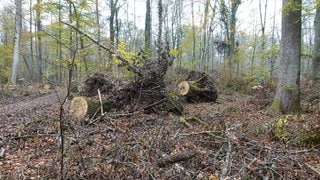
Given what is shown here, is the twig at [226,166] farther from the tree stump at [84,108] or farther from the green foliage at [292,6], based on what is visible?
the green foliage at [292,6]

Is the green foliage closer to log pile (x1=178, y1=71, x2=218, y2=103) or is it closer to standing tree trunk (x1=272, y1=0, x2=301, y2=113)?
standing tree trunk (x1=272, y1=0, x2=301, y2=113)

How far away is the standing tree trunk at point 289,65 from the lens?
8188 millimetres

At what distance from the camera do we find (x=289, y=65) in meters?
8.33

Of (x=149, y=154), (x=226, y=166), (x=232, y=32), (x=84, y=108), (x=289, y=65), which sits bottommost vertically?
(x=226, y=166)

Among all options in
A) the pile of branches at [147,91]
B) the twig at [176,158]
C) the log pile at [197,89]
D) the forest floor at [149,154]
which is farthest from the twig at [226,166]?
the log pile at [197,89]

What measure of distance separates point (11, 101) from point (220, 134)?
10.3m

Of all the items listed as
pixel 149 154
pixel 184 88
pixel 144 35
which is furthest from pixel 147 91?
pixel 144 35

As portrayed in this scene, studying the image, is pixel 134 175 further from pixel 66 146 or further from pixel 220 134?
pixel 220 134

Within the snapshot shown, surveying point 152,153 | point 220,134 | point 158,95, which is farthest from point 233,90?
point 152,153

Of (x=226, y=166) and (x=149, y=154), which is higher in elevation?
(x=149, y=154)

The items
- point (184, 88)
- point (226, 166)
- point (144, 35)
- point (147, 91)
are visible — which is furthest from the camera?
point (144, 35)

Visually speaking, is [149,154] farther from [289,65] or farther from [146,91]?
[289,65]

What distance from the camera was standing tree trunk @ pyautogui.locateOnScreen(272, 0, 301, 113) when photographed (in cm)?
819

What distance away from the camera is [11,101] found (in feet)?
40.5
